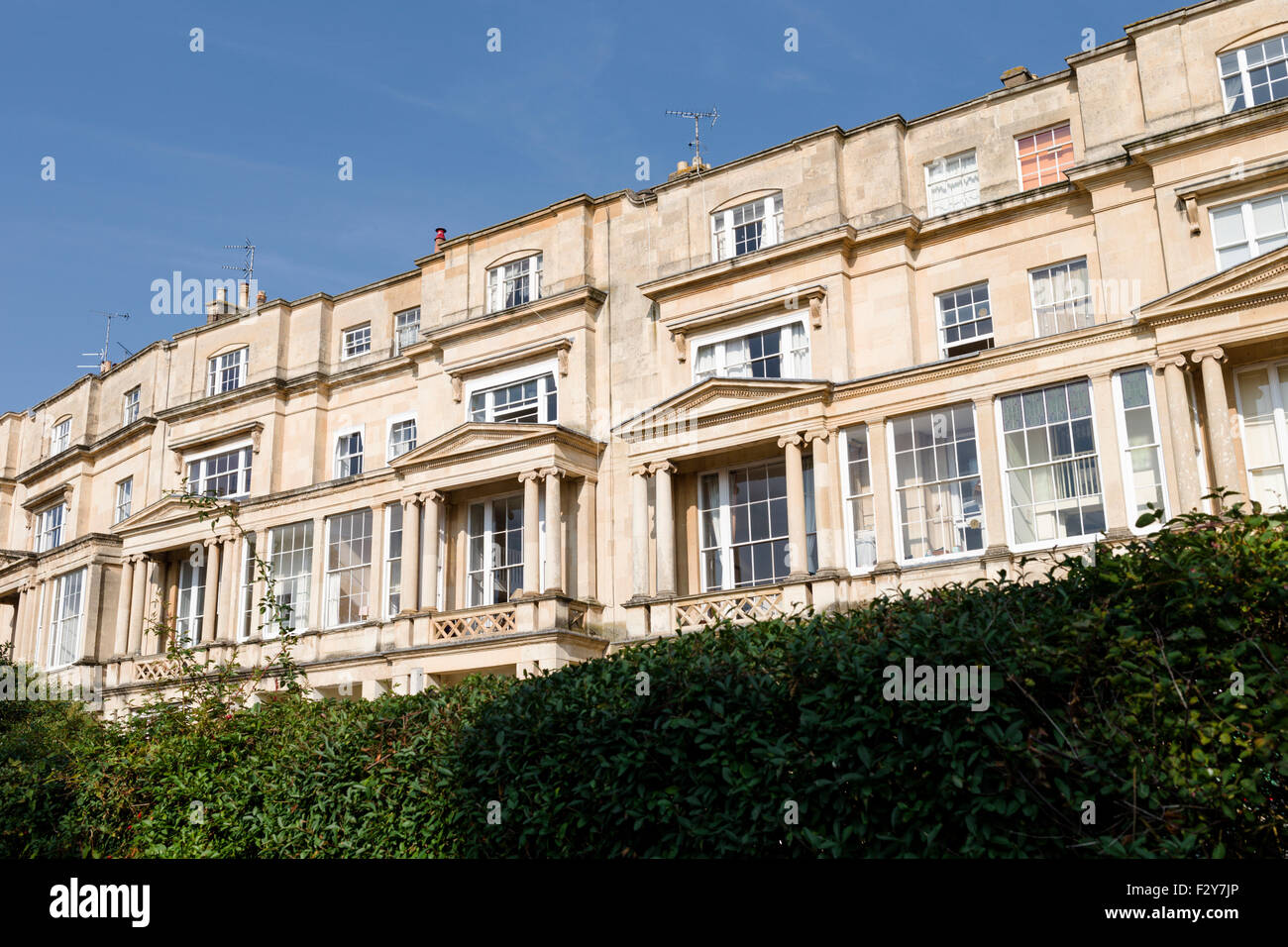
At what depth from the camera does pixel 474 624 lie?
972 inches

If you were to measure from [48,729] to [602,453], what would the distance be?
12.0m

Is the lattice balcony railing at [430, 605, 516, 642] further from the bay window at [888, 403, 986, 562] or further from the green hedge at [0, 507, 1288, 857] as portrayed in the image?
the green hedge at [0, 507, 1288, 857]

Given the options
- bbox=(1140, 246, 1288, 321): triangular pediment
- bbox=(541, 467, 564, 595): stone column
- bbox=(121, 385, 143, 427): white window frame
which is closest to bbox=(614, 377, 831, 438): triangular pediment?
bbox=(541, 467, 564, 595): stone column

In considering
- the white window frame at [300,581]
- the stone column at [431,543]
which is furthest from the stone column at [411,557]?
the white window frame at [300,581]

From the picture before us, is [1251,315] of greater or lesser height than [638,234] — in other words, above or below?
below

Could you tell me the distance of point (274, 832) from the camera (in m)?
11.7

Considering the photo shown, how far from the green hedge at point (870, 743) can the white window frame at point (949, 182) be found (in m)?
14.7

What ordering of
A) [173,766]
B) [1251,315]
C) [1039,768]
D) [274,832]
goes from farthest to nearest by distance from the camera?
[1251,315] < [173,766] < [274,832] < [1039,768]

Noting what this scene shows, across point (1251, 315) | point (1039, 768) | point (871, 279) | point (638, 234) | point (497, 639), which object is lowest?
point (1039, 768)

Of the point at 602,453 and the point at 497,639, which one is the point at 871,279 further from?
the point at 497,639

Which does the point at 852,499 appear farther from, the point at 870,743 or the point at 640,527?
the point at 870,743

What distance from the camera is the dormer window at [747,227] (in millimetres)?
24438

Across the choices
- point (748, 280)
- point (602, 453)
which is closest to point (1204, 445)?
point (748, 280)
